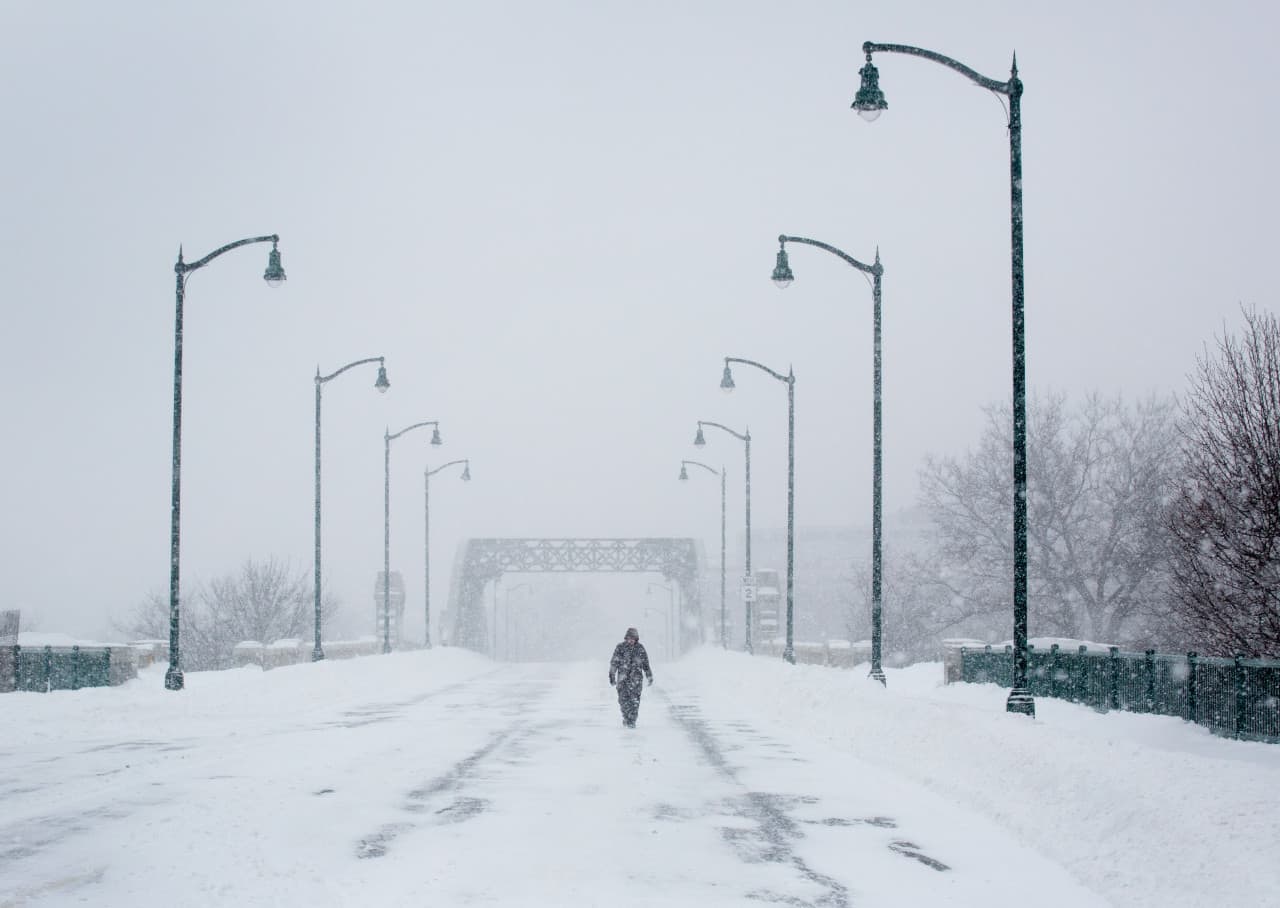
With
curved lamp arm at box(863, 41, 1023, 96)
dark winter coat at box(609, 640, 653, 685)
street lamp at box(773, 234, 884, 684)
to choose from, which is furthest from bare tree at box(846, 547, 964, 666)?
curved lamp arm at box(863, 41, 1023, 96)

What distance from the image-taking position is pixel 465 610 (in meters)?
110

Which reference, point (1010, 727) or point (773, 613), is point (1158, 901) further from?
point (773, 613)

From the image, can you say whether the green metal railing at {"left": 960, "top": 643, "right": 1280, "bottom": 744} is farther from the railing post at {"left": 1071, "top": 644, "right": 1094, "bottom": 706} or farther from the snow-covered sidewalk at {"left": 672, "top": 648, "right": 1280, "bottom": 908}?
the snow-covered sidewalk at {"left": 672, "top": 648, "right": 1280, "bottom": 908}

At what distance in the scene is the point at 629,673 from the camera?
2225 cm

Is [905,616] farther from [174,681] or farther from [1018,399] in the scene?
[1018,399]

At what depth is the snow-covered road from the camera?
853cm

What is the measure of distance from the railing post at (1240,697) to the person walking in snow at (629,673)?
872 centimetres

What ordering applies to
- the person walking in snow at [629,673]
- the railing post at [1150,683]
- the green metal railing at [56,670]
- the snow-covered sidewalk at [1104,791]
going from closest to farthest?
the snow-covered sidewalk at [1104,791] < the person walking in snow at [629,673] < the railing post at [1150,683] < the green metal railing at [56,670]

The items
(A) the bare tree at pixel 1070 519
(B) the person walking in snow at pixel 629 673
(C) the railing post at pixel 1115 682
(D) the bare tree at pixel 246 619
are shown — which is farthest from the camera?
(D) the bare tree at pixel 246 619

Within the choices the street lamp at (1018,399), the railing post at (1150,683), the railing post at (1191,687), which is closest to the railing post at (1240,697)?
the railing post at (1191,687)

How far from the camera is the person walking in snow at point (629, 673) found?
22.0m

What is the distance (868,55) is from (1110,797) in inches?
468

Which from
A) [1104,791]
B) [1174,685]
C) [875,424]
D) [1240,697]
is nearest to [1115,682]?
[1174,685]

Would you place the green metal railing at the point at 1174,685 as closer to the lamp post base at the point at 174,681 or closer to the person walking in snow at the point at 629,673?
the person walking in snow at the point at 629,673
